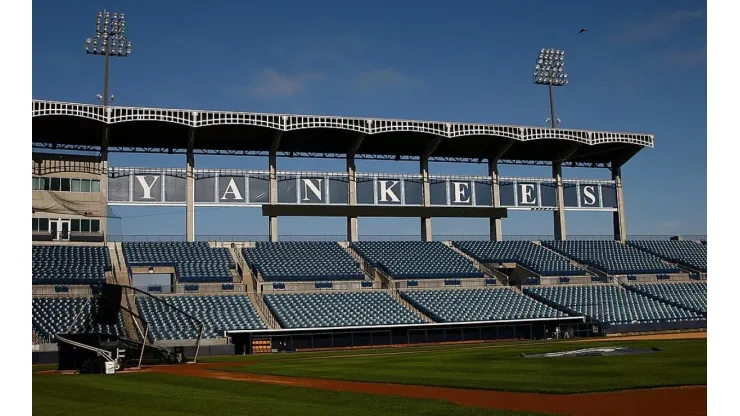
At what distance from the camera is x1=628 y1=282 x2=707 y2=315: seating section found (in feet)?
182

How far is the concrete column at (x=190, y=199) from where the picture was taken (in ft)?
180

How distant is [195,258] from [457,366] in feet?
99.4

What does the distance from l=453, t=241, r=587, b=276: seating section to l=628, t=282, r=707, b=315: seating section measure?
16.1 feet

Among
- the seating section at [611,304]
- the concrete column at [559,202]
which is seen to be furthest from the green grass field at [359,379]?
the concrete column at [559,202]

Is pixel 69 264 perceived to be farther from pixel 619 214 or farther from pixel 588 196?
pixel 619 214

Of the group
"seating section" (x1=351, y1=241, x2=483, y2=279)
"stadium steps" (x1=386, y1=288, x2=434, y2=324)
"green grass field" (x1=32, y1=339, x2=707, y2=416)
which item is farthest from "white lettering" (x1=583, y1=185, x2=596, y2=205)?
"green grass field" (x1=32, y1=339, x2=707, y2=416)

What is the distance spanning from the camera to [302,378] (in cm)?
2477

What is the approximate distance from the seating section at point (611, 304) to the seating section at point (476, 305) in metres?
1.93

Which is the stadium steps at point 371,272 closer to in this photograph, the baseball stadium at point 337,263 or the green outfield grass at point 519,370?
the baseball stadium at point 337,263

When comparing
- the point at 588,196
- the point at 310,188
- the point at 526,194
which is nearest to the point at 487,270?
the point at 526,194

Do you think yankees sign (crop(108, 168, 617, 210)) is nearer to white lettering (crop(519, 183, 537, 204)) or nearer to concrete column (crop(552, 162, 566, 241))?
white lettering (crop(519, 183, 537, 204))

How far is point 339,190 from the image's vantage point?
58.8m

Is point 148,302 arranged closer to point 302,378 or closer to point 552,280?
point 302,378
